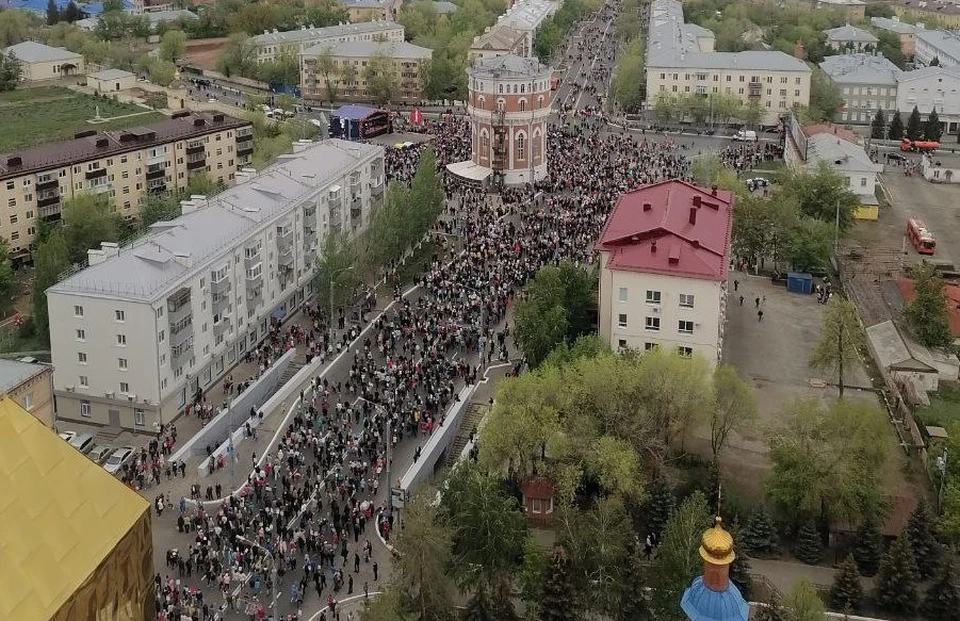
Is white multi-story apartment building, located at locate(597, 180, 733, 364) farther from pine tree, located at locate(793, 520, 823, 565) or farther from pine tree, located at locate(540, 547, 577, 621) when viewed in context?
pine tree, located at locate(540, 547, 577, 621)

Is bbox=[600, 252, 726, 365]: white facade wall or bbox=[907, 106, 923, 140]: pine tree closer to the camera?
bbox=[600, 252, 726, 365]: white facade wall

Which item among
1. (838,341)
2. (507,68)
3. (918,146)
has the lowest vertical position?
(838,341)

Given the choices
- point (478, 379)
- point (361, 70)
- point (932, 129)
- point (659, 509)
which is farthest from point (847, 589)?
point (361, 70)

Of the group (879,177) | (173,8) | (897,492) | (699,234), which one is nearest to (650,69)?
(879,177)


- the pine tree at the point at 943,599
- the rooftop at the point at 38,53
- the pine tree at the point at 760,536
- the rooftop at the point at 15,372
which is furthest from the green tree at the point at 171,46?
the pine tree at the point at 943,599

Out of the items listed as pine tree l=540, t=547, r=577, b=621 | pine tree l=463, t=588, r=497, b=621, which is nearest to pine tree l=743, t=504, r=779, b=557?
pine tree l=540, t=547, r=577, b=621

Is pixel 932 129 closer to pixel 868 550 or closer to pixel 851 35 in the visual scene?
pixel 851 35
